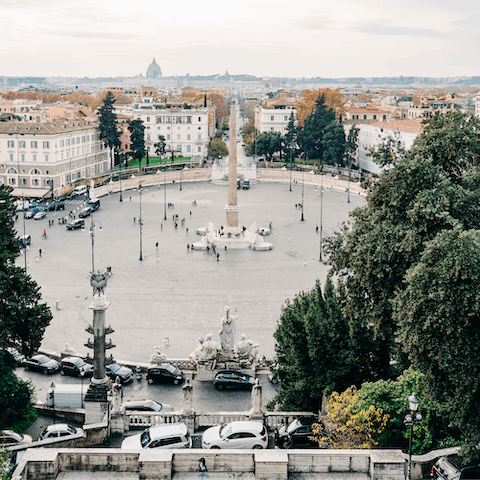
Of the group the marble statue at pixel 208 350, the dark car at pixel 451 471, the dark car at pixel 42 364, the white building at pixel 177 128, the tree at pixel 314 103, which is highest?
the tree at pixel 314 103

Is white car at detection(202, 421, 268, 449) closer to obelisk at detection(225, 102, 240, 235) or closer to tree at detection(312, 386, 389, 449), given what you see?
tree at detection(312, 386, 389, 449)

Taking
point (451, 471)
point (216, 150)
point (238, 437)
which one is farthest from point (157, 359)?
point (216, 150)

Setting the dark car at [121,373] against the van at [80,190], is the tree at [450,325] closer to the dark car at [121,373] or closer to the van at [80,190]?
the dark car at [121,373]

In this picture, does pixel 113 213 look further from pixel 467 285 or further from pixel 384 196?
pixel 467 285

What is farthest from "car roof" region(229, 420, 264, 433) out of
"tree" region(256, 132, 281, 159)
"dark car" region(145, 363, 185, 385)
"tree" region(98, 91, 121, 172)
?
"tree" region(256, 132, 281, 159)

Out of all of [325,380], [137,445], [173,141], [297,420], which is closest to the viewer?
[137,445]

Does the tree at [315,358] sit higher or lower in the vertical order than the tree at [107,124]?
lower

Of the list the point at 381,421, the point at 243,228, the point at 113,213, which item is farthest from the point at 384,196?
the point at 113,213

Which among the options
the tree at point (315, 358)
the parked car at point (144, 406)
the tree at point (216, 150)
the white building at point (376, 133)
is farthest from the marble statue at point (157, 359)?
the tree at point (216, 150)
